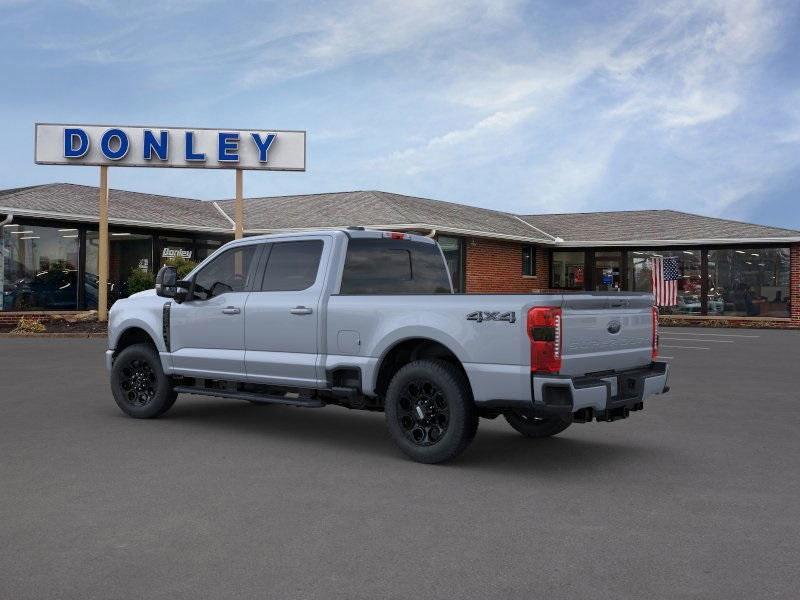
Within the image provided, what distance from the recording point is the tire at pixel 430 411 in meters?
6.78

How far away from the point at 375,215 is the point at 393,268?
20365 mm

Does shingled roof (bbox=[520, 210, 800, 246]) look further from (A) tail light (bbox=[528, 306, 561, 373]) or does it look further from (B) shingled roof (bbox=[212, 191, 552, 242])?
(A) tail light (bbox=[528, 306, 561, 373])

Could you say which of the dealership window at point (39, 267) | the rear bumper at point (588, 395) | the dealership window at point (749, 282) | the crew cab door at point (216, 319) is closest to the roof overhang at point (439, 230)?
the dealership window at point (39, 267)

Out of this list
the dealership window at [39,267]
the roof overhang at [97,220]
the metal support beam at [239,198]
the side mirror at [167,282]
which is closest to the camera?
the side mirror at [167,282]

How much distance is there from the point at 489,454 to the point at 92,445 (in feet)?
12.0

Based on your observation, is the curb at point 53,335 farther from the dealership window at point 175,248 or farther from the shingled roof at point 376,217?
the dealership window at point 175,248

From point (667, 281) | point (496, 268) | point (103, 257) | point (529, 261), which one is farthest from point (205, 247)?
point (667, 281)

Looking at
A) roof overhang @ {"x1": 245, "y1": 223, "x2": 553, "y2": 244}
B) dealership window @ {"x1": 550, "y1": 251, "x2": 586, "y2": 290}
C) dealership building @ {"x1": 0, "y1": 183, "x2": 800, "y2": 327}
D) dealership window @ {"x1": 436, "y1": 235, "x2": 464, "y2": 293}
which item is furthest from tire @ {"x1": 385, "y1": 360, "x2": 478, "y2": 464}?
dealership window @ {"x1": 550, "y1": 251, "x2": 586, "y2": 290}

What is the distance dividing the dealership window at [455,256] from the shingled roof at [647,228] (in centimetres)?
618

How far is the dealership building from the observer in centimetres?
2559

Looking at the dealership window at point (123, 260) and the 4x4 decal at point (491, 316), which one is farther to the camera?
the dealership window at point (123, 260)

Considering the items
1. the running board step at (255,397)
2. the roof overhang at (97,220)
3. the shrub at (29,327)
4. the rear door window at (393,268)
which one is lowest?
the running board step at (255,397)

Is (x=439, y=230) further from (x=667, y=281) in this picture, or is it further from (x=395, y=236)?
(x=395, y=236)

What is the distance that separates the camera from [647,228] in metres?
33.3
